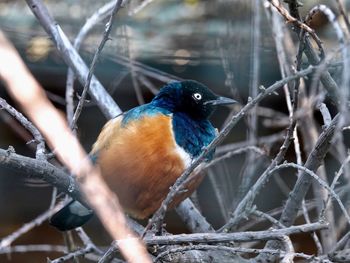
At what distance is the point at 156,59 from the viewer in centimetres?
343

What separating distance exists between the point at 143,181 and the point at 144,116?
0.25 m

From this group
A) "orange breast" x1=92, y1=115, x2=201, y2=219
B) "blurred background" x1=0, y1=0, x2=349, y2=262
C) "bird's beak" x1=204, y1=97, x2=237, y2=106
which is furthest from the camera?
"blurred background" x1=0, y1=0, x2=349, y2=262

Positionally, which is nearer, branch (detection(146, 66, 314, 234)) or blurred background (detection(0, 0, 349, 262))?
branch (detection(146, 66, 314, 234))

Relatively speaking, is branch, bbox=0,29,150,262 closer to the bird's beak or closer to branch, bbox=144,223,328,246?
branch, bbox=144,223,328,246

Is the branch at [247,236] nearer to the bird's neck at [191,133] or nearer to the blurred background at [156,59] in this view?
the bird's neck at [191,133]

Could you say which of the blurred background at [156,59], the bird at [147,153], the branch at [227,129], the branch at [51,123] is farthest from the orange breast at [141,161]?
the branch at [227,129]

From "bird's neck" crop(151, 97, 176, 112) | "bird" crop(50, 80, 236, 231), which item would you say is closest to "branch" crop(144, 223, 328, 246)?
"bird" crop(50, 80, 236, 231)

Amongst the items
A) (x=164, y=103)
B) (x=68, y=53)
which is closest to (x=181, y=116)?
(x=164, y=103)

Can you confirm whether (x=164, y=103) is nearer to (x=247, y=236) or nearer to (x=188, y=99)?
(x=188, y=99)

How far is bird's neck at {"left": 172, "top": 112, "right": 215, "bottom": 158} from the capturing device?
8.75ft

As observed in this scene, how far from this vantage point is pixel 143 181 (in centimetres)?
259

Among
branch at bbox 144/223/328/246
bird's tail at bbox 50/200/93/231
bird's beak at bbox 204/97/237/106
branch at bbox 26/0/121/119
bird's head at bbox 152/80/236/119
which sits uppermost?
branch at bbox 26/0/121/119

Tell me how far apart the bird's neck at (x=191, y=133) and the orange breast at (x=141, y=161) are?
0.13 feet

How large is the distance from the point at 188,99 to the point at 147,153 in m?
0.40
